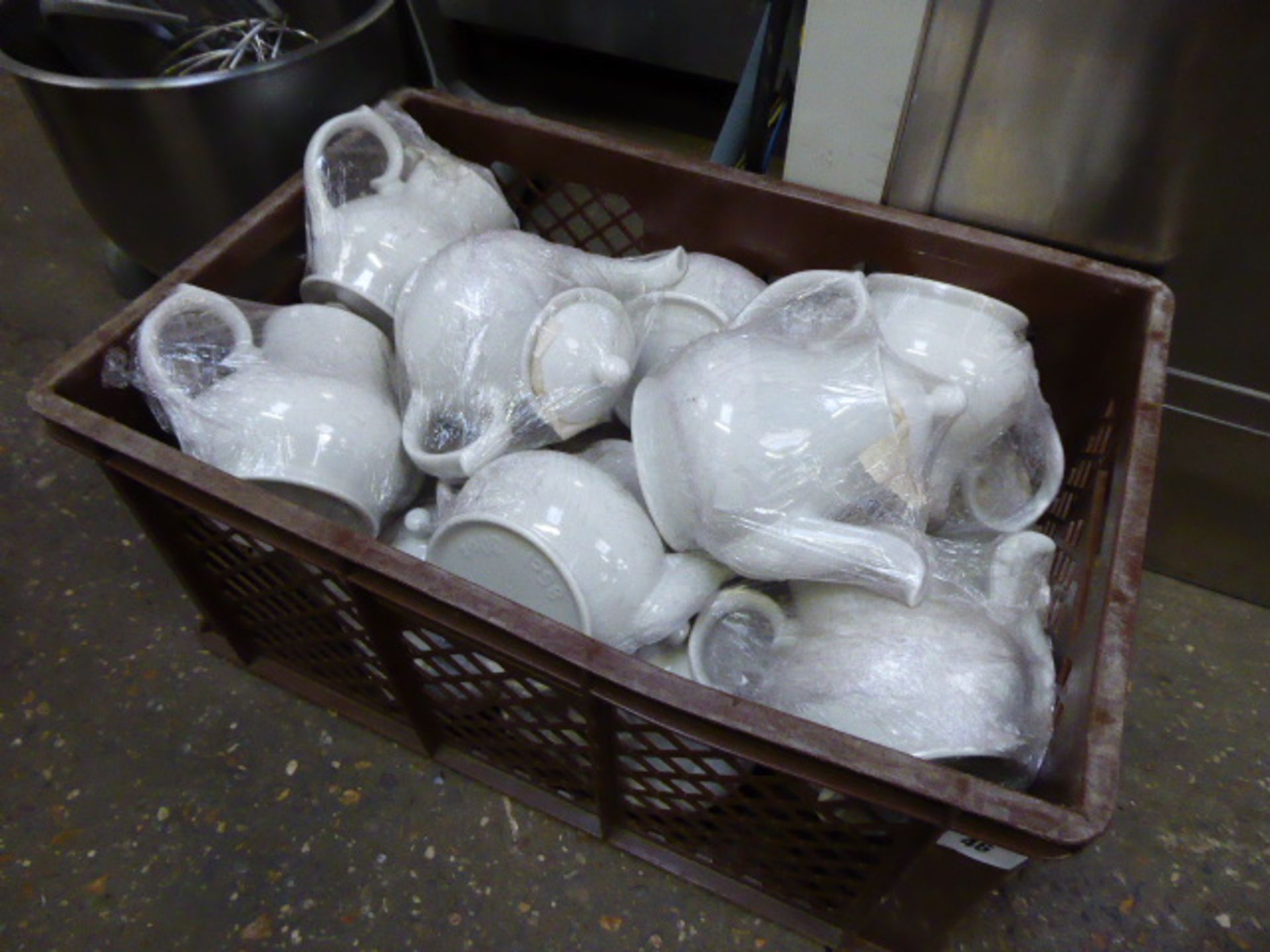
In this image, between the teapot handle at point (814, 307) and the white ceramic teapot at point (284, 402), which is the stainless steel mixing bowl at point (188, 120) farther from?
the teapot handle at point (814, 307)

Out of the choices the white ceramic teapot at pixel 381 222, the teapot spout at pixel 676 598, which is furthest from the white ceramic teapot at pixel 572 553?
the white ceramic teapot at pixel 381 222

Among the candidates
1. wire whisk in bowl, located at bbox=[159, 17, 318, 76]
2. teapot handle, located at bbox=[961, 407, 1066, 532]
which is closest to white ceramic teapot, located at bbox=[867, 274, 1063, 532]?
teapot handle, located at bbox=[961, 407, 1066, 532]

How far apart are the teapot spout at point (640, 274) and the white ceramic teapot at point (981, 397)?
16 cm

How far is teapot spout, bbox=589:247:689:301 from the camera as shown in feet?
2.42

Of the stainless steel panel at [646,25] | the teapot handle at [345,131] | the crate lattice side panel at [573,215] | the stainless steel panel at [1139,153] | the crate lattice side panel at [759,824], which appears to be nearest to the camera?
the crate lattice side panel at [759,824]

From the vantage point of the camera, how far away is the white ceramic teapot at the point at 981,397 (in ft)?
2.21

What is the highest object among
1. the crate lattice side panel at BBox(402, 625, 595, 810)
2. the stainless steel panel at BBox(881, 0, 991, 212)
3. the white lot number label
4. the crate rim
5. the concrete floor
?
the stainless steel panel at BBox(881, 0, 991, 212)

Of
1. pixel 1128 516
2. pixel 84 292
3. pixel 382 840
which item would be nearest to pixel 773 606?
pixel 1128 516

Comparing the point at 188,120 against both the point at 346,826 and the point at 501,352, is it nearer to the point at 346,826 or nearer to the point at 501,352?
→ the point at 501,352

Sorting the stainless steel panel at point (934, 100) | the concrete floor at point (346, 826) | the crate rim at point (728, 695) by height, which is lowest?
the concrete floor at point (346, 826)

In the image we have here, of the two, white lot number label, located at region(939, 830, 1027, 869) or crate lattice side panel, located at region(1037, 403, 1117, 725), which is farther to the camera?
crate lattice side panel, located at region(1037, 403, 1117, 725)

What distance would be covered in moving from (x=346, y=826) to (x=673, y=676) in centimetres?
47

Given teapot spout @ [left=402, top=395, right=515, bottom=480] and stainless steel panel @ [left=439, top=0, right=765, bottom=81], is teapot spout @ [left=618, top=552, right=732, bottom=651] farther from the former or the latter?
stainless steel panel @ [left=439, top=0, right=765, bottom=81]

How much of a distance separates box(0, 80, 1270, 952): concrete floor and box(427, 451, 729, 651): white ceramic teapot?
30cm
